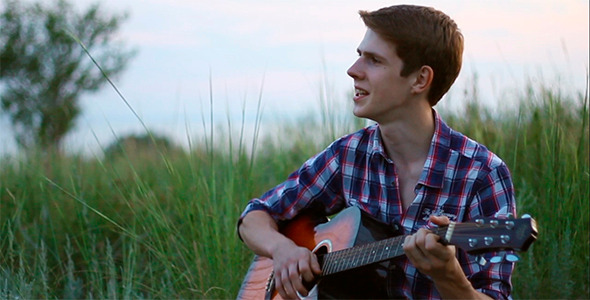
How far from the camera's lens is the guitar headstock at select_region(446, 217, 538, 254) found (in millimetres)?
2139

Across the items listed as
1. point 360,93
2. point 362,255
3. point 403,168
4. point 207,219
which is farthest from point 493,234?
point 207,219

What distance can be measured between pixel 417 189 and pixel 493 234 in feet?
1.86

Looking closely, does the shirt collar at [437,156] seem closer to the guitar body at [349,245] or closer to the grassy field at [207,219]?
the guitar body at [349,245]

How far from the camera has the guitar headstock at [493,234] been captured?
7.02ft

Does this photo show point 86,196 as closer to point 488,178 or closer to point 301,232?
point 301,232

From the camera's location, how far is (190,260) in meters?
3.95

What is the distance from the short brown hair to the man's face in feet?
0.09

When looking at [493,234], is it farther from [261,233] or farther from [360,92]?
[261,233]

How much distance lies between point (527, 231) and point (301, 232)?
3.35ft

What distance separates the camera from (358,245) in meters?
2.65

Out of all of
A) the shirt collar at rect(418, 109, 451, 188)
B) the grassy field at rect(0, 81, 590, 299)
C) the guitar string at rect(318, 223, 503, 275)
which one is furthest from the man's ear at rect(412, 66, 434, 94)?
the grassy field at rect(0, 81, 590, 299)

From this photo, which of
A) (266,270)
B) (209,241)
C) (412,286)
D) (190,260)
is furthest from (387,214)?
(190,260)

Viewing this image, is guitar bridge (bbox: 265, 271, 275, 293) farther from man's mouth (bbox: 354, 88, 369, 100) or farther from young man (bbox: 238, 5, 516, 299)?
man's mouth (bbox: 354, 88, 369, 100)

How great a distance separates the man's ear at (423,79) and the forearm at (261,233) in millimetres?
672
